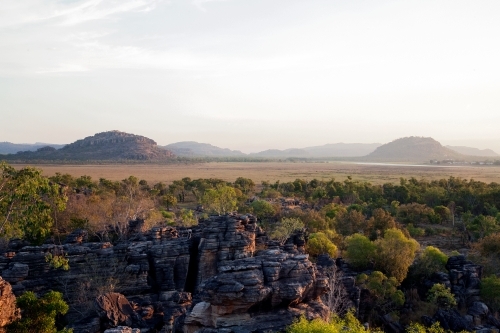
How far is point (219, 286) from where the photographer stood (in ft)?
64.3

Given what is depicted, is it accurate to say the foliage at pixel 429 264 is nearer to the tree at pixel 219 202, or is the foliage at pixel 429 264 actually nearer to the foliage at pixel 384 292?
the foliage at pixel 384 292

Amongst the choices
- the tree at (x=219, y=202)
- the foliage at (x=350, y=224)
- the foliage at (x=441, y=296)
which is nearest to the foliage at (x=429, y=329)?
the foliage at (x=441, y=296)

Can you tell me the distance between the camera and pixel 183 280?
98.1ft

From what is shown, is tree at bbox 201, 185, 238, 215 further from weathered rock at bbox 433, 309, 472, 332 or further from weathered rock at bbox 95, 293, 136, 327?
weathered rock at bbox 433, 309, 472, 332

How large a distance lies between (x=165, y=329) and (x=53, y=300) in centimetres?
676

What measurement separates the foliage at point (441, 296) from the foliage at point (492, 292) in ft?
10.1

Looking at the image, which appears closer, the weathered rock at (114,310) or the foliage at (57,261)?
the weathered rock at (114,310)

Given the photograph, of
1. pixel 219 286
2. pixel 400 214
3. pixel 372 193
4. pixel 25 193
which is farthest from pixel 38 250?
pixel 372 193

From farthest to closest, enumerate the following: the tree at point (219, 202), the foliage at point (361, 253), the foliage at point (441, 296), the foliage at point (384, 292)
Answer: the tree at point (219, 202), the foliage at point (361, 253), the foliage at point (384, 292), the foliage at point (441, 296)

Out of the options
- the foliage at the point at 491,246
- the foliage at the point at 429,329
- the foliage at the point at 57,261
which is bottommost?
the foliage at the point at 429,329

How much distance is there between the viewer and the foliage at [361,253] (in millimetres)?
34938

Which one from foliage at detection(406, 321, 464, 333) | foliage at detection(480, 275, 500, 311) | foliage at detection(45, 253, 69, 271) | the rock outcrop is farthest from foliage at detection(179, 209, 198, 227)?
foliage at detection(480, 275, 500, 311)

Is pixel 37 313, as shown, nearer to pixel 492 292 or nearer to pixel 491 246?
A: pixel 492 292

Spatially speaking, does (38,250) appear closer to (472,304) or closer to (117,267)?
(117,267)
